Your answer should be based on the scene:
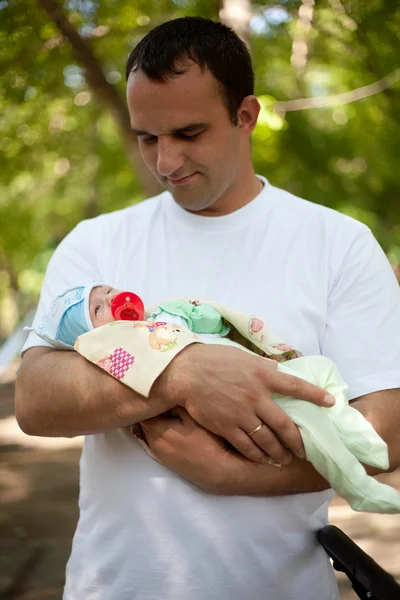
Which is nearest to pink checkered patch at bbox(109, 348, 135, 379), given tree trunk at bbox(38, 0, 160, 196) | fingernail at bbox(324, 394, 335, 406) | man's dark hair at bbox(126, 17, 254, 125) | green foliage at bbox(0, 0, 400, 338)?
fingernail at bbox(324, 394, 335, 406)

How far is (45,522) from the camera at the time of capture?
516cm

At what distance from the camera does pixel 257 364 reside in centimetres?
175

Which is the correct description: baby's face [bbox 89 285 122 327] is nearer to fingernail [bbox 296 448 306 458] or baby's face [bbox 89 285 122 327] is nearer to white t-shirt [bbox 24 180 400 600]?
white t-shirt [bbox 24 180 400 600]

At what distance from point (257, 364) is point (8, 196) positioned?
759cm

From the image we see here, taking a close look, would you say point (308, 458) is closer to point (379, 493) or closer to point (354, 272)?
point (379, 493)

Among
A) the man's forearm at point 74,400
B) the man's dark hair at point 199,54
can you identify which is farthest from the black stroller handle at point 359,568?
the man's dark hair at point 199,54

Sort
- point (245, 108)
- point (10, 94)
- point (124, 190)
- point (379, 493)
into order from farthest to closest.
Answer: point (124, 190)
point (10, 94)
point (245, 108)
point (379, 493)

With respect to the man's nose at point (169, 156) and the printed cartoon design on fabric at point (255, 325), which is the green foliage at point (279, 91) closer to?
the man's nose at point (169, 156)

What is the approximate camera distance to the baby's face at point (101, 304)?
192cm

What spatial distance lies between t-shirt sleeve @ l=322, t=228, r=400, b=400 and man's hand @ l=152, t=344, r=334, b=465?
0.72 ft

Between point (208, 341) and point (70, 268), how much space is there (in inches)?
19.1

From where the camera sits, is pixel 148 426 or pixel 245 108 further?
pixel 245 108

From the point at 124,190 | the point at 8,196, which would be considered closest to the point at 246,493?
the point at 124,190

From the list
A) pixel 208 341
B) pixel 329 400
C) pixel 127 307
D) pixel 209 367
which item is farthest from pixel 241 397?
pixel 127 307
